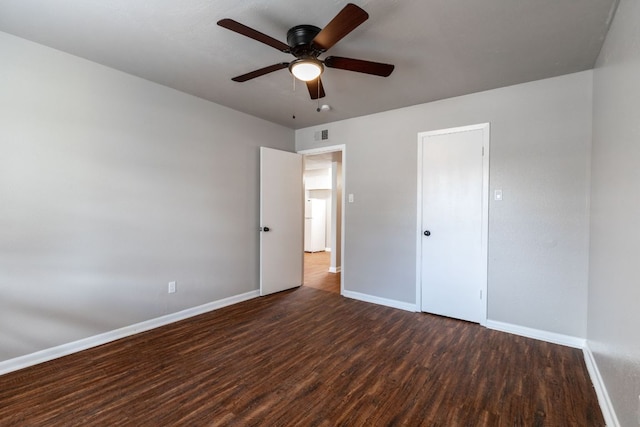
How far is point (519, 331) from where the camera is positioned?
2918 millimetres

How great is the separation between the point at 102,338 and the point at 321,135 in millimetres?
3617

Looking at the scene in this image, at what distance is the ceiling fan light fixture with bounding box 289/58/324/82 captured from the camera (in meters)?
1.96

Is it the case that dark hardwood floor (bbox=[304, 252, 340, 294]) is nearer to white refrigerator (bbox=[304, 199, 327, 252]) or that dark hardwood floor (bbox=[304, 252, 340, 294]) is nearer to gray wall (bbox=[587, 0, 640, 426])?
white refrigerator (bbox=[304, 199, 327, 252])

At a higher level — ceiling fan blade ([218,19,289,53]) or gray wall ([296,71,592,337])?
ceiling fan blade ([218,19,289,53])

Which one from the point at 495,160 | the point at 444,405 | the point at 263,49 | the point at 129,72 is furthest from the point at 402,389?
the point at 129,72

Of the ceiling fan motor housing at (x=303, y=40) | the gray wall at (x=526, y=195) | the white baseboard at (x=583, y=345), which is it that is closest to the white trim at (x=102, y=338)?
the gray wall at (x=526, y=195)

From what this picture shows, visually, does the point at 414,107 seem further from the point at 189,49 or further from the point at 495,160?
the point at 189,49

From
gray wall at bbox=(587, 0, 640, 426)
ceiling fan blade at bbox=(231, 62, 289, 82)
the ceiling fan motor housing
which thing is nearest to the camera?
gray wall at bbox=(587, 0, 640, 426)

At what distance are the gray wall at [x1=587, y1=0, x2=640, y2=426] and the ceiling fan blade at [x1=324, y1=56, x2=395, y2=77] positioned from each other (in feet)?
4.30

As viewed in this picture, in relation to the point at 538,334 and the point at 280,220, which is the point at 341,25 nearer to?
the point at 280,220

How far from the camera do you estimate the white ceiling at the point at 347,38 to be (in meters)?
1.84

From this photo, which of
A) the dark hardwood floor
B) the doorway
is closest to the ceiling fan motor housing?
the doorway

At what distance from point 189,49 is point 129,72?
898 millimetres

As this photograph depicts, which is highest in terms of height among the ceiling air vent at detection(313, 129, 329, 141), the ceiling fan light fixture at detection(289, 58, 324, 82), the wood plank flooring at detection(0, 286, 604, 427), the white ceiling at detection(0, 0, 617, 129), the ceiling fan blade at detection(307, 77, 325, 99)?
the white ceiling at detection(0, 0, 617, 129)
